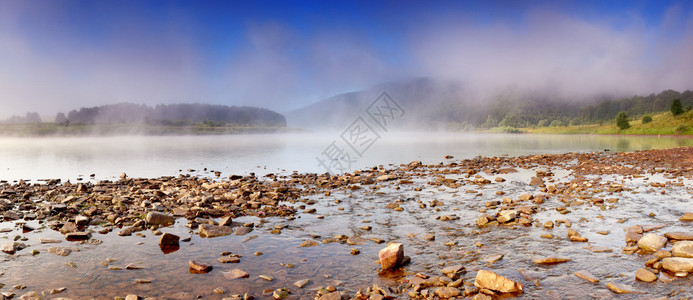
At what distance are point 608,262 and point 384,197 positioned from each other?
39.8 feet

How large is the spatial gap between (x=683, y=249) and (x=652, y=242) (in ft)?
3.02

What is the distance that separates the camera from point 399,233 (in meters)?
13.7

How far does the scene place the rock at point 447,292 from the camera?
329 inches

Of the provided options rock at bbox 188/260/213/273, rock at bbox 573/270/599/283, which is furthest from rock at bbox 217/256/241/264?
rock at bbox 573/270/599/283

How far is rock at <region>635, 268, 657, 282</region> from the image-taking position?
29.0 feet

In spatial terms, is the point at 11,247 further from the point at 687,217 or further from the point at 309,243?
the point at 687,217

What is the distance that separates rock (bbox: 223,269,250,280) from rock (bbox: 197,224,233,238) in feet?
12.8

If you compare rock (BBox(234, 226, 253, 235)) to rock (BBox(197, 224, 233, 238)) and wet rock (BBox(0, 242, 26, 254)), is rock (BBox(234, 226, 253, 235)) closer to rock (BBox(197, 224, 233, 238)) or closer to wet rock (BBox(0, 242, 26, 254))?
rock (BBox(197, 224, 233, 238))

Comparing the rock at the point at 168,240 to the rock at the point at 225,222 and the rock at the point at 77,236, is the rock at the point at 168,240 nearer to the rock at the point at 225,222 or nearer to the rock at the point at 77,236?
the rock at the point at 225,222

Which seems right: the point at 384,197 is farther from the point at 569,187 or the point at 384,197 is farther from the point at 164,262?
the point at 164,262

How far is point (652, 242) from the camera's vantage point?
36.2 ft

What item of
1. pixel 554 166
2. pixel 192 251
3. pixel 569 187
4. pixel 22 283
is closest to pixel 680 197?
pixel 569 187

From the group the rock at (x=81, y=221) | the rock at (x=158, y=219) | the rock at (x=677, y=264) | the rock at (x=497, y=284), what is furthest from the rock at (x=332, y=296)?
the rock at (x=81, y=221)

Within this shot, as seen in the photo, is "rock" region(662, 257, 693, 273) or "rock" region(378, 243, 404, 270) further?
"rock" region(378, 243, 404, 270)
